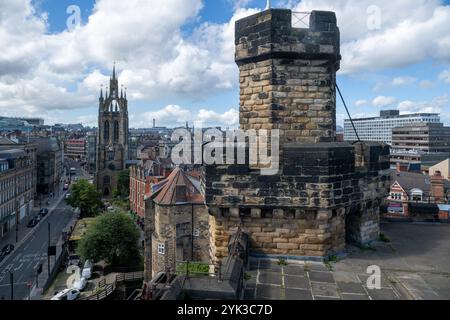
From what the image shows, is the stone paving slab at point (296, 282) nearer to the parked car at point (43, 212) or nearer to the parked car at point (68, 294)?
the parked car at point (68, 294)

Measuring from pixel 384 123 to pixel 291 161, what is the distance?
17162 centimetres

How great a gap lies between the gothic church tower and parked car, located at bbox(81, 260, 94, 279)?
48122mm

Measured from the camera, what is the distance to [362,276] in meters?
6.89

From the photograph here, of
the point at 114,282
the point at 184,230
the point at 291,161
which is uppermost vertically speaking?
the point at 291,161

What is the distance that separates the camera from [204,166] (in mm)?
7758

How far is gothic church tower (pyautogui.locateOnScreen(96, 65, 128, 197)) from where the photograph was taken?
276 feet

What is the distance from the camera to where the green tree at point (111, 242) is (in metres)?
37.3

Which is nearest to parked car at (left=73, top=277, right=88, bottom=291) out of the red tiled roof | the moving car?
the moving car

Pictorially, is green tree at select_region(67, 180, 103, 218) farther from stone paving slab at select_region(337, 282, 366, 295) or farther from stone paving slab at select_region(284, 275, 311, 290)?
stone paving slab at select_region(337, 282, 366, 295)

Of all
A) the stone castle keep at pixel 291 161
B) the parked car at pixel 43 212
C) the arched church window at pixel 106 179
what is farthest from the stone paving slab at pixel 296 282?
the arched church window at pixel 106 179

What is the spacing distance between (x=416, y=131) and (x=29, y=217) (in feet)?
354

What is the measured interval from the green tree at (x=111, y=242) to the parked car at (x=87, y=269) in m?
0.71

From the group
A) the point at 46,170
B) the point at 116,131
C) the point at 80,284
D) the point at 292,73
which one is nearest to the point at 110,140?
the point at 116,131

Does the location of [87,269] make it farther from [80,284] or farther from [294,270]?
[294,270]
